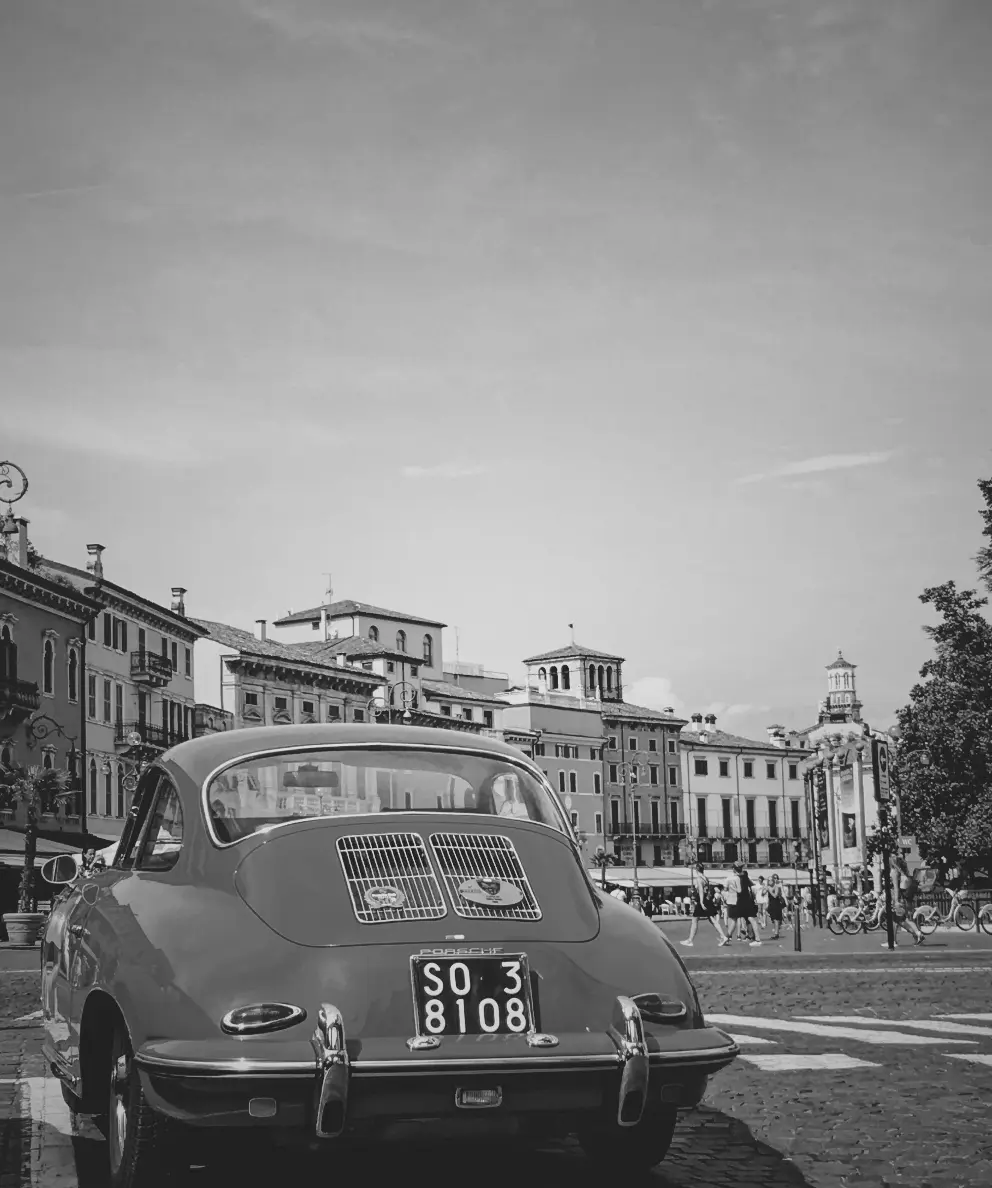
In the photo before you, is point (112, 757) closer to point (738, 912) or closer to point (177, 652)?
point (177, 652)

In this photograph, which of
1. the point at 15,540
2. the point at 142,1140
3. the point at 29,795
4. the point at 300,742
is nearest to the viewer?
the point at 142,1140

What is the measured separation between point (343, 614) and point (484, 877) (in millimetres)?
104705

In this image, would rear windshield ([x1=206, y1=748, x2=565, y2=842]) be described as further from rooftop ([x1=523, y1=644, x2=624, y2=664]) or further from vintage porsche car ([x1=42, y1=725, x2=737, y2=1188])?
rooftop ([x1=523, y1=644, x2=624, y2=664])

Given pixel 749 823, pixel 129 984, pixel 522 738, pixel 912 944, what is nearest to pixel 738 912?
pixel 912 944

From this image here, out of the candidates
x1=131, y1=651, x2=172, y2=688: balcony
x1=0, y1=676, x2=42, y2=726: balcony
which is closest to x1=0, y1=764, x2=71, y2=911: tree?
x1=0, y1=676, x2=42, y2=726: balcony

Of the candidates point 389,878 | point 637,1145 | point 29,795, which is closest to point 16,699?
point 29,795

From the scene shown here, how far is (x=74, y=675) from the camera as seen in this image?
227ft

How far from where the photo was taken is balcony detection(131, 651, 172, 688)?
76000 mm

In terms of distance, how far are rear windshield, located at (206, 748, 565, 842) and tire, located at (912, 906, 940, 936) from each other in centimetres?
3484

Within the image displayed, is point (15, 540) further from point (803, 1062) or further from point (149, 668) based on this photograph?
point (803, 1062)

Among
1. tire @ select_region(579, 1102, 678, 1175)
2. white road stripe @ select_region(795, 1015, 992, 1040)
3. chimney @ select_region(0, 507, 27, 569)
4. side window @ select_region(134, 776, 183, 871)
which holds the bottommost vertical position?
white road stripe @ select_region(795, 1015, 992, 1040)

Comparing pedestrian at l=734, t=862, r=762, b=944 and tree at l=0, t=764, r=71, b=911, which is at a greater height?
tree at l=0, t=764, r=71, b=911

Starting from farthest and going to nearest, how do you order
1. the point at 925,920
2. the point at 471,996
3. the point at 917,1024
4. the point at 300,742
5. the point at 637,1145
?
the point at 925,920 < the point at 917,1024 < the point at 300,742 < the point at 637,1145 < the point at 471,996

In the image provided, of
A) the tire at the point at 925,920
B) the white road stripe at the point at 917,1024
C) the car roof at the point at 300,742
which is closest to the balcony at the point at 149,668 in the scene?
the tire at the point at 925,920
